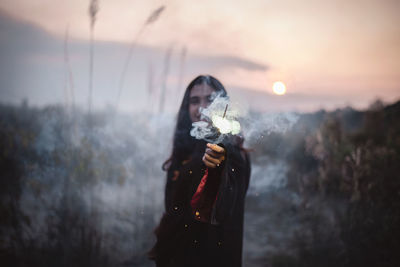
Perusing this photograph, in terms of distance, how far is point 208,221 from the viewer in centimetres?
194

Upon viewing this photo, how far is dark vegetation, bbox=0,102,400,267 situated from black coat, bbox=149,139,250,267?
1093 millimetres

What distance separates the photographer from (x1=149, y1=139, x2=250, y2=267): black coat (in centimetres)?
188

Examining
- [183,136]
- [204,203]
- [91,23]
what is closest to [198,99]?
[183,136]

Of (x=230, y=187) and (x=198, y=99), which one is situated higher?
(x=198, y=99)

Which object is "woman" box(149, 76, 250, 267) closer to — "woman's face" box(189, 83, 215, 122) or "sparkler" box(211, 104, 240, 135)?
"woman's face" box(189, 83, 215, 122)

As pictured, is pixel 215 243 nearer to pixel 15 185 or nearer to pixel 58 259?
pixel 58 259

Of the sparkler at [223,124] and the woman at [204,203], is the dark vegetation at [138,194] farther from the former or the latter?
the sparkler at [223,124]

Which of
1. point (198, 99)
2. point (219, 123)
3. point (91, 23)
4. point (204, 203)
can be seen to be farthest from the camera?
point (91, 23)

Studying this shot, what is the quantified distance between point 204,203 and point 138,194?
250 centimetres

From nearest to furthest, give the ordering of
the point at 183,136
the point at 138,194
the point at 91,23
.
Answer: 1. the point at 183,136
2. the point at 91,23
3. the point at 138,194

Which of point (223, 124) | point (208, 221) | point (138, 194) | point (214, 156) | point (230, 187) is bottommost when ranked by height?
point (138, 194)

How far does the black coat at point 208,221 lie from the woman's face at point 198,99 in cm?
35

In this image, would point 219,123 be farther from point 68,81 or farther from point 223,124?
point 68,81

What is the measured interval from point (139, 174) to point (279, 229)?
2573 mm
